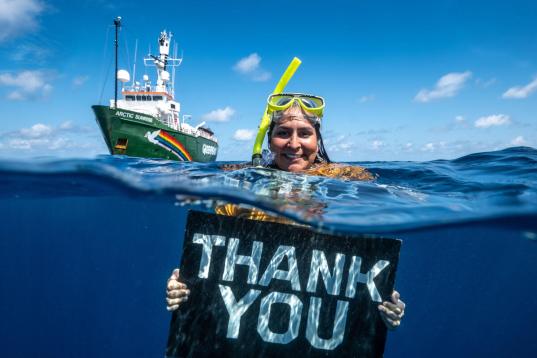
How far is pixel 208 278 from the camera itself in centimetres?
323

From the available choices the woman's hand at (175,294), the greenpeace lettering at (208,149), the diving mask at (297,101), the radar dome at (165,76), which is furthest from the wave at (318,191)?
the radar dome at (165,76)

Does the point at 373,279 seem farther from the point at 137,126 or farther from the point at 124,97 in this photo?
the point at 124,97

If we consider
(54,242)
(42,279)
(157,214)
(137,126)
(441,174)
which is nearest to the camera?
(441,174)

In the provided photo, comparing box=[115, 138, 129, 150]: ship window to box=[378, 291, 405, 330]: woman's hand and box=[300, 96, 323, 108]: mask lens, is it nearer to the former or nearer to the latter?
box=[300, 96, 323, 108]: mask lens

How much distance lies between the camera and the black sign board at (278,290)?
312 cm

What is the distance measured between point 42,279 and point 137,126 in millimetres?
14976

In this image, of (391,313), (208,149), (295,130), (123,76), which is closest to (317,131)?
(295,130)

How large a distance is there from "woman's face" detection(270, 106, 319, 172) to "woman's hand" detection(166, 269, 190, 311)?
195cm

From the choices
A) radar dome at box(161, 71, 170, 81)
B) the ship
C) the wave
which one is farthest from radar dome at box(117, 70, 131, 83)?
the wave

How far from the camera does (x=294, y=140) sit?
13.6 feet

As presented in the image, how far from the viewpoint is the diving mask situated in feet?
14.8

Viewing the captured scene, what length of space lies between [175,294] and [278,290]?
3.08ft

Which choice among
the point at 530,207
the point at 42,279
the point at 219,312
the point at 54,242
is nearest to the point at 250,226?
the point at 219,312

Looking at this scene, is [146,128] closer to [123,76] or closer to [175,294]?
[123,76]
